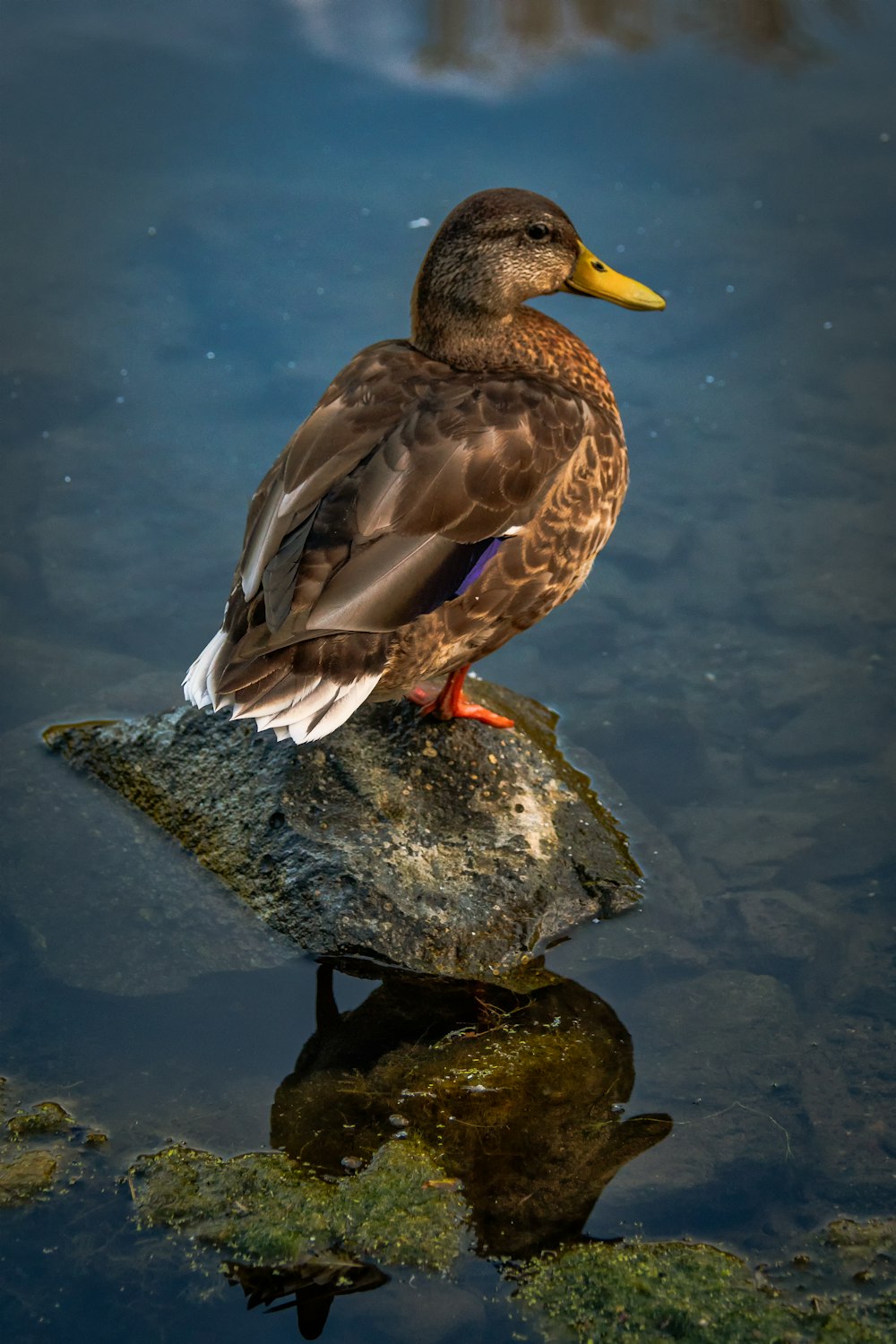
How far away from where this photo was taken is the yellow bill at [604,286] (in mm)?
5223

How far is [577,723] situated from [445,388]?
1.48 m

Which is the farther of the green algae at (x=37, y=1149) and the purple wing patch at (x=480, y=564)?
the purple wing patch at (x=480, y=564)

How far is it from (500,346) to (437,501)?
88 cm

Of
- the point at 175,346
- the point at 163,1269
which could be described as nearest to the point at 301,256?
the point at 175,346

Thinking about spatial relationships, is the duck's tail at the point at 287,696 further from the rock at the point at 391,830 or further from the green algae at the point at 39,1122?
the green algae at the point at 39,1122

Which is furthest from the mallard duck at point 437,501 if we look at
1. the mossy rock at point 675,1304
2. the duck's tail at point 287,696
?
the mossy rock at point 675,1304

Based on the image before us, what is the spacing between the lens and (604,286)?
5.25 m

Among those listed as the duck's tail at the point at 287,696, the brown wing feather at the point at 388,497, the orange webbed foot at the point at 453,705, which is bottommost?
the orange webbed foot at the point at 453,705

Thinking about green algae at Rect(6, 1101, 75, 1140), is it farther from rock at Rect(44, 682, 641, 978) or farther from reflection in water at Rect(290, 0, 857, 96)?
reflection in water at Rect(290, 0, 857, 96)

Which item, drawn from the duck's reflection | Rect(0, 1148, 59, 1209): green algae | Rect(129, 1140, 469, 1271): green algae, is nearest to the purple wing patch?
the duck's reflection

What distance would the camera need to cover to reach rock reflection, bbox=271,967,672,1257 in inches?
147

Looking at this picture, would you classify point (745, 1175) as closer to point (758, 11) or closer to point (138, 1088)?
point (138, 1088)

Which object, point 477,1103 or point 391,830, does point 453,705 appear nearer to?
point 391,830

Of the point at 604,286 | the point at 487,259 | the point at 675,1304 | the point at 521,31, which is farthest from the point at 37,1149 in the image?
the point at 521,31
